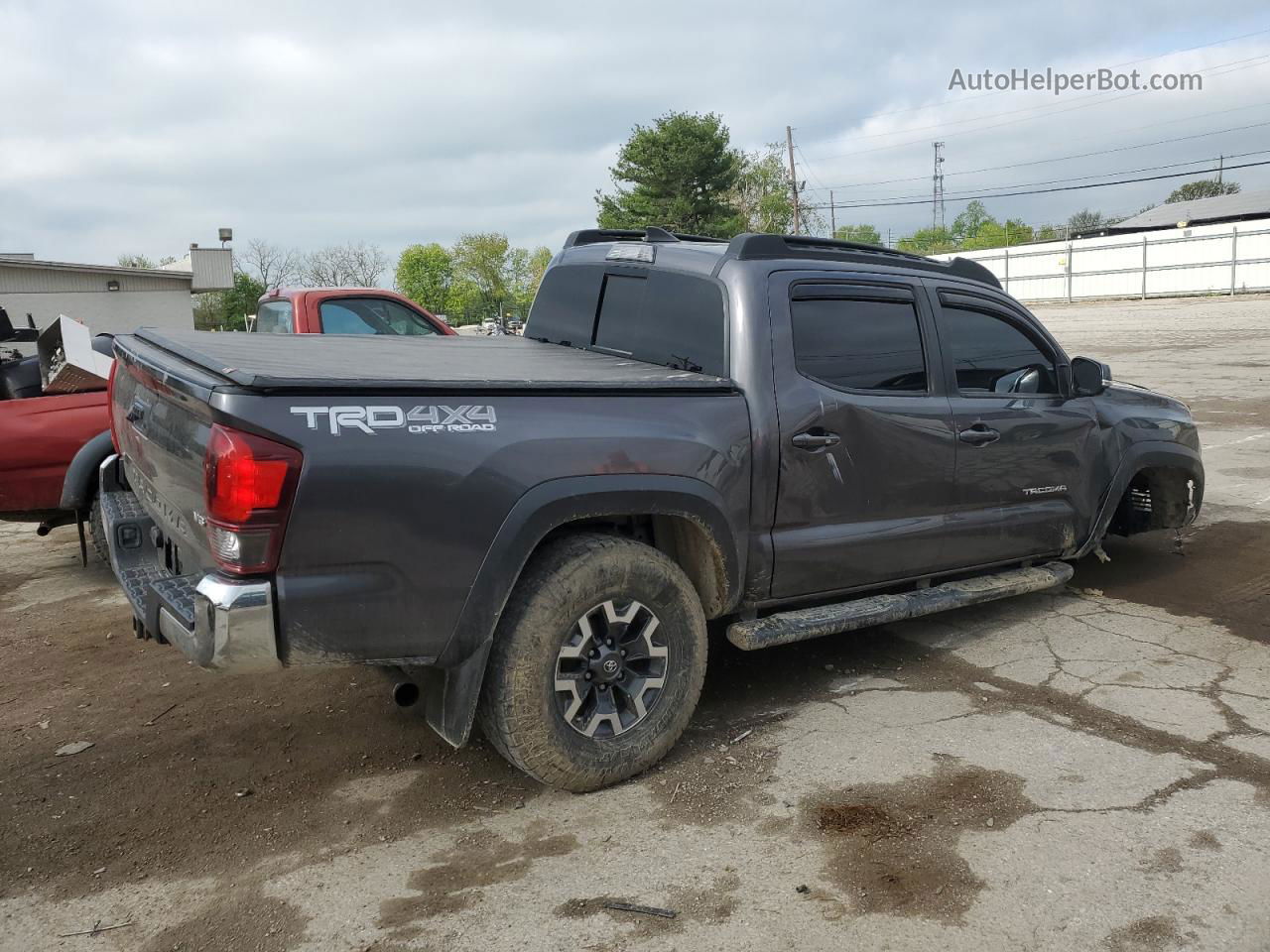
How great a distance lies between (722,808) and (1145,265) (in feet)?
151

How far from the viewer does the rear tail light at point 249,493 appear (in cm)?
296

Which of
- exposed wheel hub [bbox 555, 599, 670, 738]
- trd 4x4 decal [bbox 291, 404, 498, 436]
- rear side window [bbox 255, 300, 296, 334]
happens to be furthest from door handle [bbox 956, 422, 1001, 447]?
rear side window [bbox 255, 300, 296, 334]

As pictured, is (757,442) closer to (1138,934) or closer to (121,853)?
(1138,934)

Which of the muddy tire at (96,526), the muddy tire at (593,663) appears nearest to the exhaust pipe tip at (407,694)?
the muddy tire at (593,663)

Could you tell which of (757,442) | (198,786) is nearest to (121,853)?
(198,786)

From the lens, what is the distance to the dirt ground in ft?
9.62

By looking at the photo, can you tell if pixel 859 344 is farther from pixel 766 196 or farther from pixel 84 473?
pixel 766 196

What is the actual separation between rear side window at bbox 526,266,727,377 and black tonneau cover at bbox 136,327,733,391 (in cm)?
9

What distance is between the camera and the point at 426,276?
6600 cm

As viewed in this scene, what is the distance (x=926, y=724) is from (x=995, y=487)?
4.39 ft

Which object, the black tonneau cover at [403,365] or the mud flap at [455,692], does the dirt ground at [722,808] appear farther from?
the black tonneau cover at [403,365]

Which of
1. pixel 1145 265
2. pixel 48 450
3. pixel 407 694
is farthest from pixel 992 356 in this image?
pixel 1145 265

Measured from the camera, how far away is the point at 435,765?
3.94 m

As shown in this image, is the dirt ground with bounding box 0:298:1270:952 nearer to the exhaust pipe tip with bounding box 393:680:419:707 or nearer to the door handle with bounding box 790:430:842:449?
the exhaust pipe tip with bounding box 393:680:419:707
